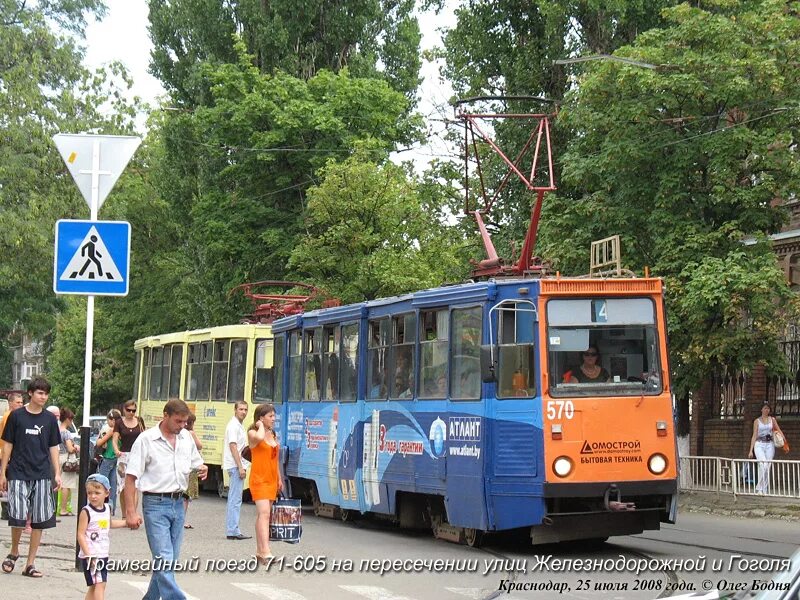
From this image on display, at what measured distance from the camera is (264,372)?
25.7 m

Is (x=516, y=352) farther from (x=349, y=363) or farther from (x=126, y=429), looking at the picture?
(x=126, y=429)

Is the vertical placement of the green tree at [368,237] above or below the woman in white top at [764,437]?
above

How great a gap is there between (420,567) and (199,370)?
15.5 m

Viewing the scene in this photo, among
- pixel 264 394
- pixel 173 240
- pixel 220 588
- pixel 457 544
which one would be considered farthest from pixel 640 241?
pixel 173 240

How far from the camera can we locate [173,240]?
5203cm

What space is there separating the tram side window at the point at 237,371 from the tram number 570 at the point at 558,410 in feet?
39.6

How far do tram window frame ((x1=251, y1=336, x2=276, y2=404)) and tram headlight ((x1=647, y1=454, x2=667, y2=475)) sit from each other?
9707 millimetres

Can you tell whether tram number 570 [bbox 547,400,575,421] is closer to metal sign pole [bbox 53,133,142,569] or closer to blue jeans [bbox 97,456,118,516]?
metal sign pole [bbox 53,133,142,569]

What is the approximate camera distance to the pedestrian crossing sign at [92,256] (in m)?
A: 12.6

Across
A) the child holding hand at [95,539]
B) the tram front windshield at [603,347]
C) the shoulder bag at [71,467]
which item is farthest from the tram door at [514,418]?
the shoulder bag at [71,467]

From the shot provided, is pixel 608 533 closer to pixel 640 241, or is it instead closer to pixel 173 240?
pixel 640 241

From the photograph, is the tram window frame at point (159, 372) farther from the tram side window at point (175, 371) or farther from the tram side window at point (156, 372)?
the tram side window at point (175, 371)

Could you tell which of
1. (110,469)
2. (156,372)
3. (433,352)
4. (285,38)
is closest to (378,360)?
(433,352)

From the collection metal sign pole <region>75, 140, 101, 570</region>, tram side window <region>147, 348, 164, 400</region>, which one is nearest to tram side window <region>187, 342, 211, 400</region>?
tram side window <region>147, 348, 164, 400</region>
